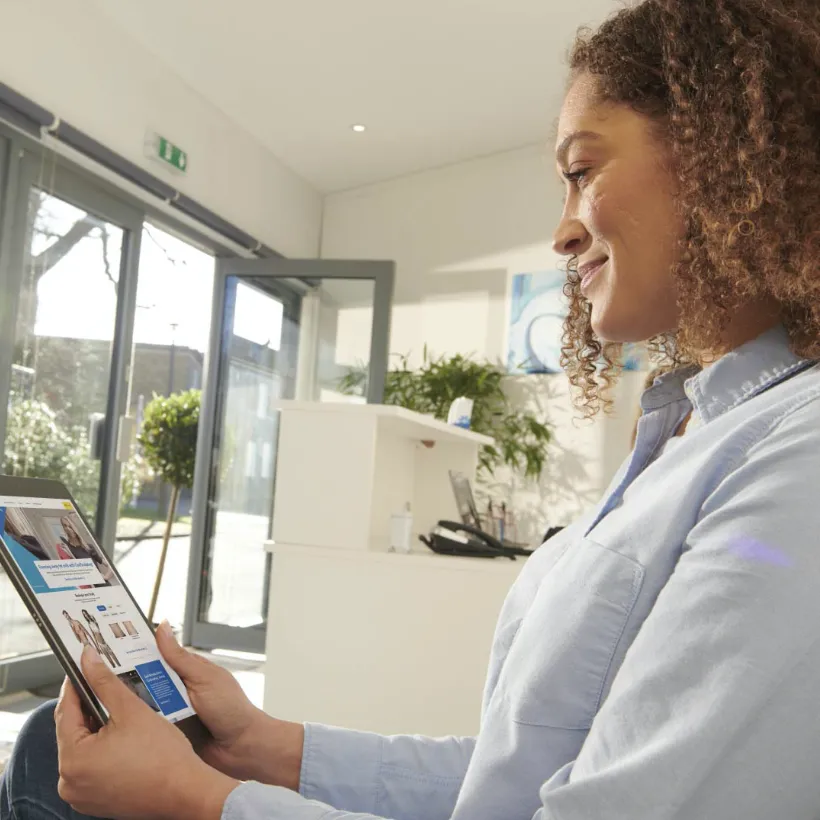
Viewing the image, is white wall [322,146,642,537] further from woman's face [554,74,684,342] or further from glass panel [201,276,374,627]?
woman's face [554,74,684,342]

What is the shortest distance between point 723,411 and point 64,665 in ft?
1.95

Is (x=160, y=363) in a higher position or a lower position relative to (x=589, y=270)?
higher

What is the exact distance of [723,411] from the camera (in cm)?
76

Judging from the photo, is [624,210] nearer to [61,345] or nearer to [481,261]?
[61,345]

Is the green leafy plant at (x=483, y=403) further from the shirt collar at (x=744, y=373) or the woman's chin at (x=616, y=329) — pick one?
the shirt collar at (x=744, y=373)

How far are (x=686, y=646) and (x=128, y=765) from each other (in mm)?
455

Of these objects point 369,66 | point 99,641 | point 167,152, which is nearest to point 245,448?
point 167,152

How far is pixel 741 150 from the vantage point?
0.74 m

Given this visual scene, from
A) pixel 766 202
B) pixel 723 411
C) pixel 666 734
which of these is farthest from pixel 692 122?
pixel 666 734

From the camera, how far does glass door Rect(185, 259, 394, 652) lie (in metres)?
4.96

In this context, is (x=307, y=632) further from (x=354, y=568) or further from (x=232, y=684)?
(x=232, y=684)

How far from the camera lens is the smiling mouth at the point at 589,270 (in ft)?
2.92

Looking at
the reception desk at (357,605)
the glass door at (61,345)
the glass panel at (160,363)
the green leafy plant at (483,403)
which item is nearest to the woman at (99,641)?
the reception desk at (357,605)

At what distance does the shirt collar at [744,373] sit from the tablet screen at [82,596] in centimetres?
57
